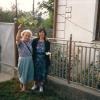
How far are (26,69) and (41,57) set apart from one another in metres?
0.48

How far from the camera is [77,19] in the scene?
7.80 metres

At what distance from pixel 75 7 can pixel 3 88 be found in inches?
118

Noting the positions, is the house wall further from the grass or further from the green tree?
the green tree

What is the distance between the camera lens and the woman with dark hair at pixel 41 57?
6324mm

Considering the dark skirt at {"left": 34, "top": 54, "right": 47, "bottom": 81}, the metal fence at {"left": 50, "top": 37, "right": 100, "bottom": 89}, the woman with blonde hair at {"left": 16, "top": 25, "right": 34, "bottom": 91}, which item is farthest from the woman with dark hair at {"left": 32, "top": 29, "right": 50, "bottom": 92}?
the metal fence at {"left": 50, "top": 37, "right": 100, "bottom": 89}

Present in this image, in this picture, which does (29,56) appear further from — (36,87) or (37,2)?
(37,2)

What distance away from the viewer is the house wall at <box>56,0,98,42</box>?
24.2 ft

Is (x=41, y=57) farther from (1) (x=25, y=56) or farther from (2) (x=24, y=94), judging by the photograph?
(2) (x=24, y=94)

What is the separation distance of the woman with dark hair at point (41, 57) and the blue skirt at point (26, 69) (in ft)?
0.31

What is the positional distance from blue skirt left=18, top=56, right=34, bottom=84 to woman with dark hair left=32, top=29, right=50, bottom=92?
0.09 metres

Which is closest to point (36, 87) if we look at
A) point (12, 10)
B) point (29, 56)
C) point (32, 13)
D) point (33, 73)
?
point (33, 73)

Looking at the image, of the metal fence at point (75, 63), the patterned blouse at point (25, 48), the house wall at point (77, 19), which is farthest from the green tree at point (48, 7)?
the patterned blouse at point (25, 48)

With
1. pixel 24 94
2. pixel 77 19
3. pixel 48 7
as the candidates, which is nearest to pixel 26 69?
pixel 24 94

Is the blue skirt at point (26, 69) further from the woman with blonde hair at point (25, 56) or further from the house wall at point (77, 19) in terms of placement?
the house wall at point (77, 19)
